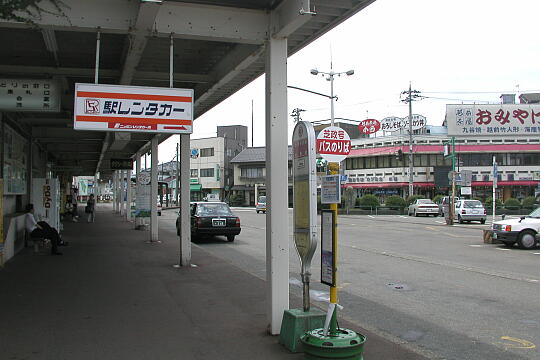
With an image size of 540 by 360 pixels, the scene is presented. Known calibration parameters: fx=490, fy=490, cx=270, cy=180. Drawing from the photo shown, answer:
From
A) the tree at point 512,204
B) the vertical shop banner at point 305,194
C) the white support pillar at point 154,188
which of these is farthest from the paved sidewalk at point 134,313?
the tree at point 512,204

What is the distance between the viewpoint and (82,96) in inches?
237

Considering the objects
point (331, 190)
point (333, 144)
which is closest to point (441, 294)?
point (331, 190)

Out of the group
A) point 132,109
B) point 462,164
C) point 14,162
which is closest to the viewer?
point 132,109

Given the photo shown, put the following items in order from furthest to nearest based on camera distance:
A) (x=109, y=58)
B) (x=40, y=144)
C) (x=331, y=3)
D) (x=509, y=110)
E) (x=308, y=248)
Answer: (x=509, y=110) < (x=40, y=144) < (x=109, y=58) < (x=331, y=3) < (x=308, y=248)

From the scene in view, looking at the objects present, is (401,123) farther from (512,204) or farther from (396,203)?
(512,204)

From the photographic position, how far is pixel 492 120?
29.3 m

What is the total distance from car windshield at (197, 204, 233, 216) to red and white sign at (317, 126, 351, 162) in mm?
5536

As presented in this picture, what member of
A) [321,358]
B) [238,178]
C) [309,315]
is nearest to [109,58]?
[309,315]

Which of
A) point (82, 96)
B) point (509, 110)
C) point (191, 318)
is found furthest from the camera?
point (509, 110)

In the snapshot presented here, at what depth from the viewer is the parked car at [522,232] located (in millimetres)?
16609

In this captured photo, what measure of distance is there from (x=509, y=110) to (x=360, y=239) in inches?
648

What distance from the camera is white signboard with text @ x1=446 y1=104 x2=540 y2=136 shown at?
29.1m

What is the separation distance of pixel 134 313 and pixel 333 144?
30.2ft

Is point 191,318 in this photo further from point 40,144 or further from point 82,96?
point 40,144
